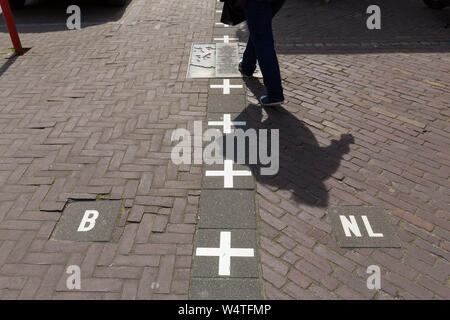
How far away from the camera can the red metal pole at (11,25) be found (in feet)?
18.7

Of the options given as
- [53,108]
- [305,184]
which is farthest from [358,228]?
[53,108]

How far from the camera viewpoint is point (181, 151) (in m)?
3.69

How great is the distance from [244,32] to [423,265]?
17.9ft

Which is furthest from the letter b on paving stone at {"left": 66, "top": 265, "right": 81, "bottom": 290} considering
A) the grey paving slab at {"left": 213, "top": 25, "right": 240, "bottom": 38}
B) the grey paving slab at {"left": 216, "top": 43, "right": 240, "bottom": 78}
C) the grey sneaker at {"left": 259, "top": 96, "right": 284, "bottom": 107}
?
the grey paving slab at {"left": 213, "top": 25, "right": 240, "bottom": 38}

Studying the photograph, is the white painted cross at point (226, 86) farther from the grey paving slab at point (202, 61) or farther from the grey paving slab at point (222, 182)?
the grey paving slab at point (222, 182)

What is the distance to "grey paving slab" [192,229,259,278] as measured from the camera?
8.26ft

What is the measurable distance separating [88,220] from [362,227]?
231cm

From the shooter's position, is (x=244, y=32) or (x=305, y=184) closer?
(x=305, y=184)

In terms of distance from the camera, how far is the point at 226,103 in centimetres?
452

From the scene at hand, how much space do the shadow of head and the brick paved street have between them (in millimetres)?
19

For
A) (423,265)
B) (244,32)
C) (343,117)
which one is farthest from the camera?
(244,32)

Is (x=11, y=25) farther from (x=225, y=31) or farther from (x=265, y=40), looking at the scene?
(x=265, y=40)

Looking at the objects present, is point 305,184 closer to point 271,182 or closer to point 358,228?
point 271,182
